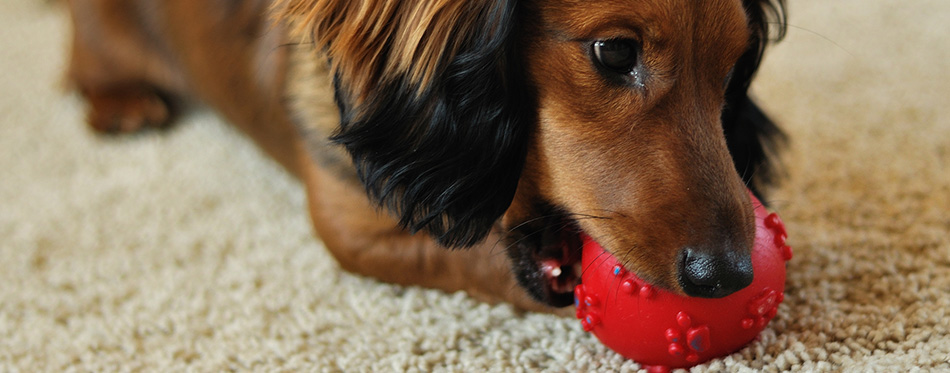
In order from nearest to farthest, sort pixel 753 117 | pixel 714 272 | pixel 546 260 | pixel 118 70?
pixel 714 272
pixel 546 260
pixel 753 117
pixel 118 70

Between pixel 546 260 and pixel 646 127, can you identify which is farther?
pixel 546 260

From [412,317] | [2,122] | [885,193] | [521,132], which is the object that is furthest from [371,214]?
[2,122]

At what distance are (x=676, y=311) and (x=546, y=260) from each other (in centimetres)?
26

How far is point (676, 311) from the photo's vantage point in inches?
40.3

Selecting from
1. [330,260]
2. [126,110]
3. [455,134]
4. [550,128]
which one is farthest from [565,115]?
[126,110]

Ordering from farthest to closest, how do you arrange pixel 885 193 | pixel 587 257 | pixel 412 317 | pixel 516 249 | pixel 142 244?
1. pixel 142 244
2. pixel 885 193
3. pixel 412 317
4. pixel 516 249
5. pixel 587 257

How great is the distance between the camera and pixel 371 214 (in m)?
1.45

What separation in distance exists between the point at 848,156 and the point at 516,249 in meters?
0.95

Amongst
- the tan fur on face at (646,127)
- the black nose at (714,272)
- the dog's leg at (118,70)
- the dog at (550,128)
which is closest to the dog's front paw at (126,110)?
the dog's leg at (118,70)

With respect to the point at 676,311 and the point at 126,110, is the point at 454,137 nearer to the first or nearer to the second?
the point at 676,311

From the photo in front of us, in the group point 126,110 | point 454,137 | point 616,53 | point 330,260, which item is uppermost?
point 616,53

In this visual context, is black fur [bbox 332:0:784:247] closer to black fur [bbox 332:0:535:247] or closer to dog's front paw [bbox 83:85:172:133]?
black fur [bbox 332:0:535:247]

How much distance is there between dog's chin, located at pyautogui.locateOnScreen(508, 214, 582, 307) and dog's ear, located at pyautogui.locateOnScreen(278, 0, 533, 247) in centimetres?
8

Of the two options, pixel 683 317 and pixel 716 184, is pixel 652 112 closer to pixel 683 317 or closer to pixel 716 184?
pixel 716 184
